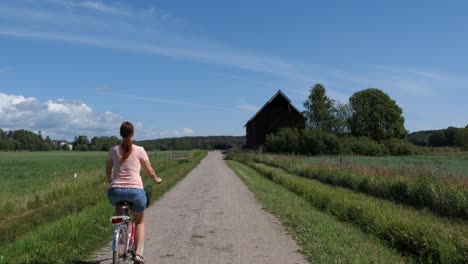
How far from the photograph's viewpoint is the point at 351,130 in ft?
289

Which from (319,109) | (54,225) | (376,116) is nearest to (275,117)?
(319,109)

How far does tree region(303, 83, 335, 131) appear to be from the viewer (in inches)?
3029

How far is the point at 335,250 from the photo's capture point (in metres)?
7.75

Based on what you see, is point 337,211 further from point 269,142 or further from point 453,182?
point 269,142


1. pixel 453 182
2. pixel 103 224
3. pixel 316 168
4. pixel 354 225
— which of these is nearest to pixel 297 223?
pixel 354 225

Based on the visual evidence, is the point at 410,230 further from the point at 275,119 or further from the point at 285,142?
the point at 275,119

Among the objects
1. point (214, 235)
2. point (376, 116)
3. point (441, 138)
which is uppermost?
point (376, 116)

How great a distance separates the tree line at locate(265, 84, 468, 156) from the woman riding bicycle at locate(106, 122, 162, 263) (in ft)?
171

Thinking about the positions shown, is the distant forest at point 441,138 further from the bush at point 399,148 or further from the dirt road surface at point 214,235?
the dirt road surface at point 214,235

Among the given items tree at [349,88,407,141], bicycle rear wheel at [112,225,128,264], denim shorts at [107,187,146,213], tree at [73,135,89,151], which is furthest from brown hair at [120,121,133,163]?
tree at [73,135,89,151]

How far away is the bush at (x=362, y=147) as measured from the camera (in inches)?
2465

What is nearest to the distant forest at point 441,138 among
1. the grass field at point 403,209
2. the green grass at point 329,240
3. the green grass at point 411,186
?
the green grass at point 411,186

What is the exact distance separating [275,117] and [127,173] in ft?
215

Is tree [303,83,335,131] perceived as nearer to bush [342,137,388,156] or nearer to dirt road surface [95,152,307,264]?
bush [342,137,388,156]
